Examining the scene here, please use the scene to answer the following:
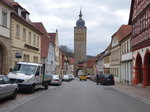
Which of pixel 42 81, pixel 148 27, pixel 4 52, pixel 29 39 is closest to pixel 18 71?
pixel 42 81

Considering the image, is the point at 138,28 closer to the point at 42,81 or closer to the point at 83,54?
the point at 42,81

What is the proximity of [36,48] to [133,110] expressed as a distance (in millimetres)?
27204

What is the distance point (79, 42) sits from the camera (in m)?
122

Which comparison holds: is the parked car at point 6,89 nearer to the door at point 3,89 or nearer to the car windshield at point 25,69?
the door at point 3,89

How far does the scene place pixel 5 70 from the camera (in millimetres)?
25312

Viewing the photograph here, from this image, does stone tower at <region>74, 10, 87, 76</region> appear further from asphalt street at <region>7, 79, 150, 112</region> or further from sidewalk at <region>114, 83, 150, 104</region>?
asphalt street at <region>7, 79, 150, 112</region>

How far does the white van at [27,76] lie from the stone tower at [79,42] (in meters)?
98.4

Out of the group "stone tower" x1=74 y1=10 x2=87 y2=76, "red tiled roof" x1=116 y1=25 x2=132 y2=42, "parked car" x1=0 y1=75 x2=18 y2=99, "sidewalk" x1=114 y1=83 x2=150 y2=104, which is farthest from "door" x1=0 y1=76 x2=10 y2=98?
"stone tower" x1=74 y1=10 x2=87 y2=76

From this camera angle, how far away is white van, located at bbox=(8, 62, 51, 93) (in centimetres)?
1803

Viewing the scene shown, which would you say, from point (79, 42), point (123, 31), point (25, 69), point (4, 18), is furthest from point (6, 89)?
point (79, 42)

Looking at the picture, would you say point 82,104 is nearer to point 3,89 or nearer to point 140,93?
point 3,89

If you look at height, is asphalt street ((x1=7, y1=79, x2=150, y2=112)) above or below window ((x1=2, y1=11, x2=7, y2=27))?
below

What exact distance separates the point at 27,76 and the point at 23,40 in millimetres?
12929

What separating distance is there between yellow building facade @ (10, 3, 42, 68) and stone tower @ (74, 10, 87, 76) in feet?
268
